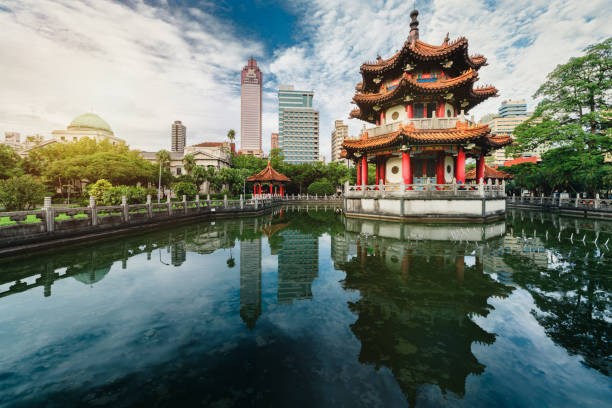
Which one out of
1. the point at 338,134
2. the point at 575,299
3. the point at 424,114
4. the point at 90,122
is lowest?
the point at 575,299

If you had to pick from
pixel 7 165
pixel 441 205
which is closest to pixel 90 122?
pixel 7 165

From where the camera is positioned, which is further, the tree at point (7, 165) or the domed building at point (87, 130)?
the domed building at point (87, 130)

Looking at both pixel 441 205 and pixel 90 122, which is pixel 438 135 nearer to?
pixel 441 205

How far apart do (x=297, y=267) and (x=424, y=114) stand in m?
15.8

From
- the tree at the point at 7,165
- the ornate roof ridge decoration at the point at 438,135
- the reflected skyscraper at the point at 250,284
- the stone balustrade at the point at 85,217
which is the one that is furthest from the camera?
the tree at the point at 7,165

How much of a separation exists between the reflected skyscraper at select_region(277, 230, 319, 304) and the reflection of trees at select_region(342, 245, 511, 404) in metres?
0.98

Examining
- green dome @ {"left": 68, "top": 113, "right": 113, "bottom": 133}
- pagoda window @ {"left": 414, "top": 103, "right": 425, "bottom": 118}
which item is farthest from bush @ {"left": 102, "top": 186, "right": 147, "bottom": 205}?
green dome @ {"left": 68, "top": 113, "right": 113, "bottom": 133}

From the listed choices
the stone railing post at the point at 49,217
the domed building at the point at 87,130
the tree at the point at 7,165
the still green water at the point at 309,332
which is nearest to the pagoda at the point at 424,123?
the still green water at the point at 309,332

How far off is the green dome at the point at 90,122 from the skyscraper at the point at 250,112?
2418 inches

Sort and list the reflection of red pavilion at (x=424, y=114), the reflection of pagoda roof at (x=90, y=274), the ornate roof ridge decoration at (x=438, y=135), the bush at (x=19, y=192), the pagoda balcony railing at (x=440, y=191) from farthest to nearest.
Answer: the reflection of red pavilion at (x=424, y=114) → the ornate roof ridge decoration at (x=438, y=135) → the pagoda balcony railing at (x=440, y=191) → the bush at (x=19, y=192) → the reflection of pagoda roof at (x=90, y=274)

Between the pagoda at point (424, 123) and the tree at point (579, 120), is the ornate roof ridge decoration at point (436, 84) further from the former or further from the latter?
the tree at point (579, 120)

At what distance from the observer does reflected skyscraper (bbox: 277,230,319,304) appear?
5.22m

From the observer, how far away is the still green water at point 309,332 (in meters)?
2.59

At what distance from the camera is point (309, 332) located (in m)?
3.71
